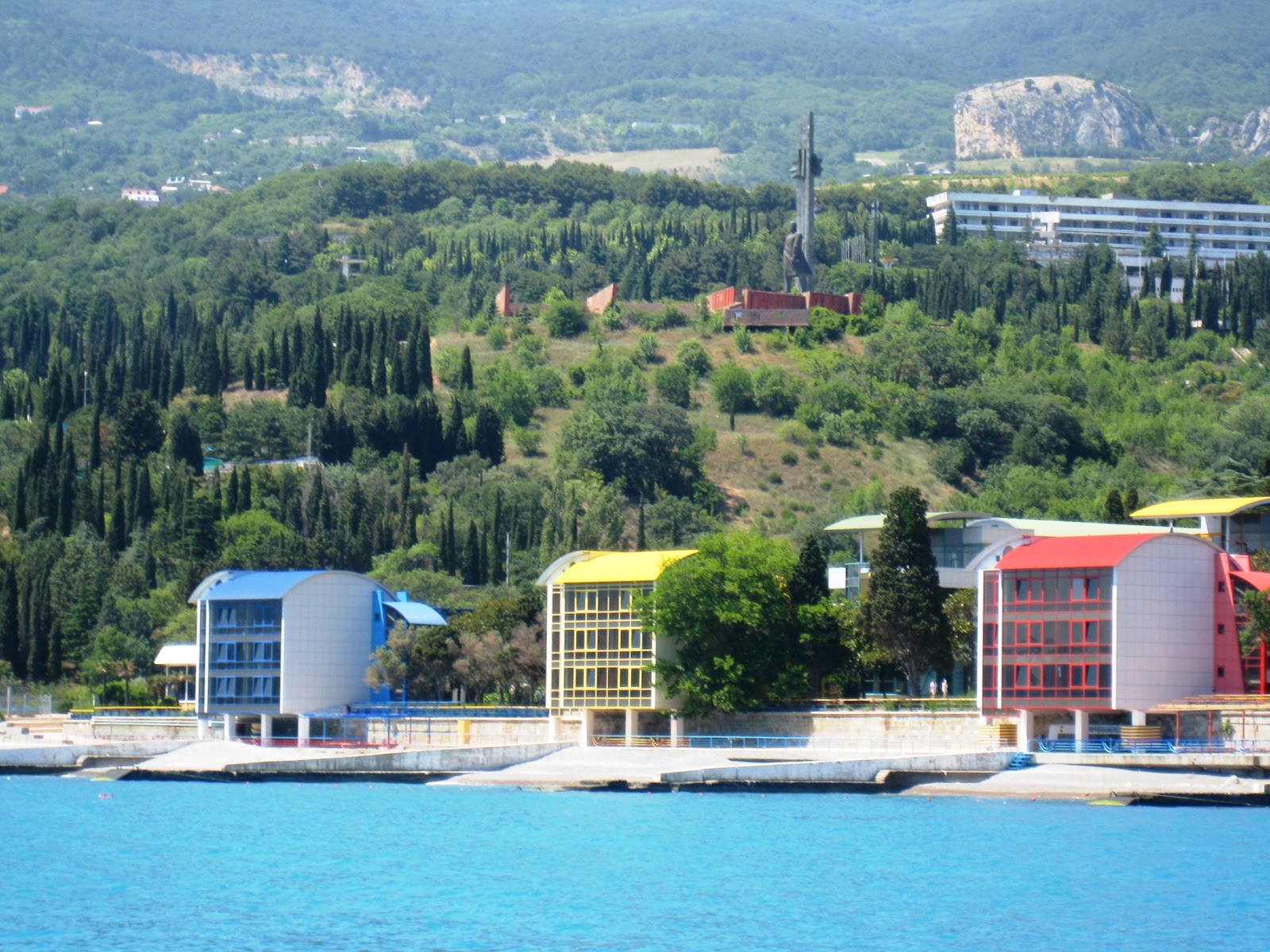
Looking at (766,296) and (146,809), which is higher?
(766,296)

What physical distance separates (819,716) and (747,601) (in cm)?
432

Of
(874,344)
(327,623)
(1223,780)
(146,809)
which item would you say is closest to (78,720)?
(327,623)

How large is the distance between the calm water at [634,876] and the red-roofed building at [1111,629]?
6.25 meters

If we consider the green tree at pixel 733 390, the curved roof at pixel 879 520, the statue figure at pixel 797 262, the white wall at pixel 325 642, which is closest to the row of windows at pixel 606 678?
the curved roof at pixel 879 520

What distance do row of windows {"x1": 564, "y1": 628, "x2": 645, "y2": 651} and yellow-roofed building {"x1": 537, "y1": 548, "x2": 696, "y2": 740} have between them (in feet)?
0.09

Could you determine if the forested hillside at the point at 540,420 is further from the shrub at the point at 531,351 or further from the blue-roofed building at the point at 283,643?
the blue-roofed building at the point at 283,643

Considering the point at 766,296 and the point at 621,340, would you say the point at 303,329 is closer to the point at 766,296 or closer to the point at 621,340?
the point at 621,340

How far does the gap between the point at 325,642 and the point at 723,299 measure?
73.6 metres

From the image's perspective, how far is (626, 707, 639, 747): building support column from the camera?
240 ft

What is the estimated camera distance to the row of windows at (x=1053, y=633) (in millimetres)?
64375

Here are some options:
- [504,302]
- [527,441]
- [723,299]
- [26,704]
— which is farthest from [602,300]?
[26,704]

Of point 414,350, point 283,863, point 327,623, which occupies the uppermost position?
point 414,350

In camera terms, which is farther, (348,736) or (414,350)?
(414,350)

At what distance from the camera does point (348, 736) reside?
3167 inches
